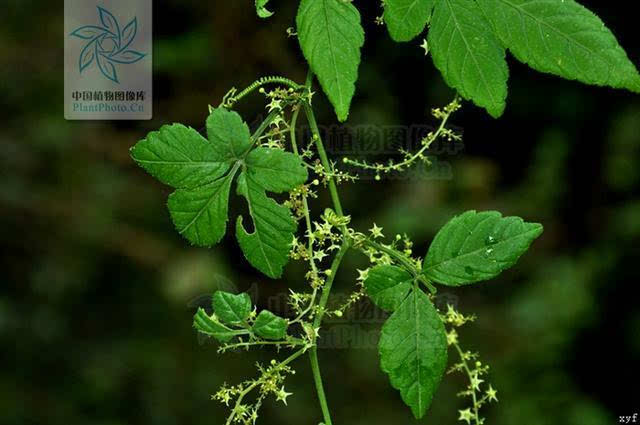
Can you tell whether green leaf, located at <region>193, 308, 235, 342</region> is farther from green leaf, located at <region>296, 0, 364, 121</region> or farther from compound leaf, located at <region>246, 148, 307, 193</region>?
green leaf, located at <region>296, 0, 364, 121</region>

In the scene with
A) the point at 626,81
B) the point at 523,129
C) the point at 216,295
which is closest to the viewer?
the point at 626,81

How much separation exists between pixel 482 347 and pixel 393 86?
66 centimetres

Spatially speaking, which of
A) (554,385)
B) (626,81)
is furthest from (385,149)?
(554,385)

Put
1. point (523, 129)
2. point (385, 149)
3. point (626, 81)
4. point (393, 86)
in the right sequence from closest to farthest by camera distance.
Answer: point (626, 81) → point (385, 149) → point (393, 86) → point (523, 129)

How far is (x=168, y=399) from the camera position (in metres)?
2.07

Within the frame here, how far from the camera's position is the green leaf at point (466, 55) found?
94 cm

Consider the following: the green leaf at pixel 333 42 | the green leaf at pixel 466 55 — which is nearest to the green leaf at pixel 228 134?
the green leaf at pixel 333 42

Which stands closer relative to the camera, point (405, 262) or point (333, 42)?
point (333, 42)

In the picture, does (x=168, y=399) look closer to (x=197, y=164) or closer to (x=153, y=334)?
(x=153, y=334)

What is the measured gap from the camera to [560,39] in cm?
93

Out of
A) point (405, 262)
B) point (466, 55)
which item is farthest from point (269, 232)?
point (466, 55)

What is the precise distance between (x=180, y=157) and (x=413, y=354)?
1.07 feet

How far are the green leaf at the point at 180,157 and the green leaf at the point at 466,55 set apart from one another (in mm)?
256

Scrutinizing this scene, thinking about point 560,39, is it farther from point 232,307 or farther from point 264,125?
point 232,307
